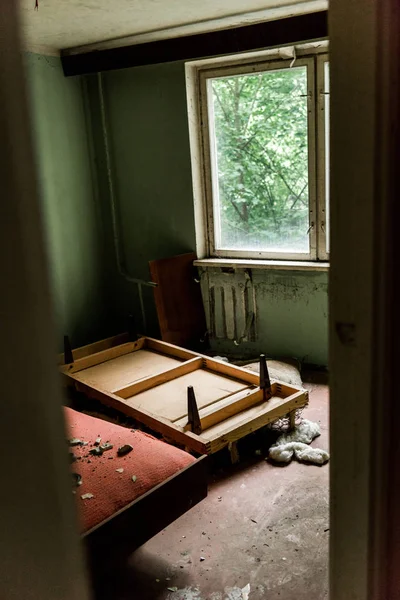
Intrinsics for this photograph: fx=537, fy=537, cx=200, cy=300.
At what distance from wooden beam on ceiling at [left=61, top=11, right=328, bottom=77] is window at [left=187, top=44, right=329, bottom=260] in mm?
227

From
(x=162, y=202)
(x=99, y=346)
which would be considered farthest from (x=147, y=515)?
(x=162, y=202)

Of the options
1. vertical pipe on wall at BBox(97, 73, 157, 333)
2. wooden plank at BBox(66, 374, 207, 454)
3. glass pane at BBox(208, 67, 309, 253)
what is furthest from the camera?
vertical pipe on wall at BBox(97, 73, 157, 333)

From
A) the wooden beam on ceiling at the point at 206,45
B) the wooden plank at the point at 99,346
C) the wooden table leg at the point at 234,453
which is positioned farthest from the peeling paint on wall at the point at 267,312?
the wooden beam on ceiling at the point at 206,45

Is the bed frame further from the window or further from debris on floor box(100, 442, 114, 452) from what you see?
the window

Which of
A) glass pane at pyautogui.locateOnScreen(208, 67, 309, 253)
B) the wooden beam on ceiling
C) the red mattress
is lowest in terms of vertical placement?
the red mattress

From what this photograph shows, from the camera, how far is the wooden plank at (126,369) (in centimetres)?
364

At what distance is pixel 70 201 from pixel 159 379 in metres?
1.95

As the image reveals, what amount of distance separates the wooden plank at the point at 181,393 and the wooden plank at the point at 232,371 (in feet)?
0.14

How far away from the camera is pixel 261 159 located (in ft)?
13.5

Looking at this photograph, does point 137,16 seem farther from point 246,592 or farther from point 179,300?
point 246,592

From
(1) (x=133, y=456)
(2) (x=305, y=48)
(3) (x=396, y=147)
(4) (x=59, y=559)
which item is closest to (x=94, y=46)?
(2) (x=305, y=48)

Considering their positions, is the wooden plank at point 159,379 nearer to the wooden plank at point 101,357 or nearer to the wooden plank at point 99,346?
the wooden plank at point 101,357

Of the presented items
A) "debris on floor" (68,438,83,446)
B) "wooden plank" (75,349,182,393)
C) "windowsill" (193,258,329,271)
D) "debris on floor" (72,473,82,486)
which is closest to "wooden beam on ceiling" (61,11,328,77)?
"windowsill" (193,258,329,271)

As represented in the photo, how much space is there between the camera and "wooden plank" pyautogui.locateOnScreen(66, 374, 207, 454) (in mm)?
2692
